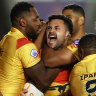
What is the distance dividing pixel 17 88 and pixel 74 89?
56cm

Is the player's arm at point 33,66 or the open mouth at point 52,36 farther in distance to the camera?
the open mouth at point 52,36

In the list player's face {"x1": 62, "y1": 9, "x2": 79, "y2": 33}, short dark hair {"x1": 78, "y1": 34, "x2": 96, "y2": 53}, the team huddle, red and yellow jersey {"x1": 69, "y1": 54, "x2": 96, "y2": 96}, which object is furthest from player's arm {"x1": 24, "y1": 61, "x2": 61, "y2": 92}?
player's face {"x1": 62, "y1": 9, "x2": 79, "y2": 33}

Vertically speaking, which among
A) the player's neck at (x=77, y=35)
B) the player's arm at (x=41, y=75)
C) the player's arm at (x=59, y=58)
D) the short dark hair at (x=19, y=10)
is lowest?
the player's arm at (x=41, y=75)

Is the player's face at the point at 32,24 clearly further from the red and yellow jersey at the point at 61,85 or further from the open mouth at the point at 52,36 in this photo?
the red and yellow jersey at the point at 61,85

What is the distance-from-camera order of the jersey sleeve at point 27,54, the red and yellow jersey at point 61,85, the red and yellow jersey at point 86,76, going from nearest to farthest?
the red and yellow jersey at point 86,76, the jersey sleeve at point 27,54, the red and yellow jersey at point 61,85

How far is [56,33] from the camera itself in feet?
7.20

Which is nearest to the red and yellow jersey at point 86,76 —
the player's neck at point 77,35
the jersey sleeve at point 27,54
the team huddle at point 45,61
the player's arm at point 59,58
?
the team huddle at point 45,61

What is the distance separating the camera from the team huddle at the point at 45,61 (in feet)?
6.01

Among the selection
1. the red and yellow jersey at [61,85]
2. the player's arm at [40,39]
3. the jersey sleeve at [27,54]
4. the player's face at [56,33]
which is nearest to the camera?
the jersey sleeve at [27,54]

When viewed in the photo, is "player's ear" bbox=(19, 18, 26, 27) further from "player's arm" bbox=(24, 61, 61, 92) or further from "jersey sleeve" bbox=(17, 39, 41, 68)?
"player's arm" bbox=(24, 61, 61, 92)

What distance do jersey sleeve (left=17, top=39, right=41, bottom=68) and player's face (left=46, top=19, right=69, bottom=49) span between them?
0.99 feet

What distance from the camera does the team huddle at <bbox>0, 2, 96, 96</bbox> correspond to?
6.01 feet

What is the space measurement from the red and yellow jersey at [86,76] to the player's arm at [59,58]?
24 cm

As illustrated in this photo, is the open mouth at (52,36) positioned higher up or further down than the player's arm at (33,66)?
higher up
